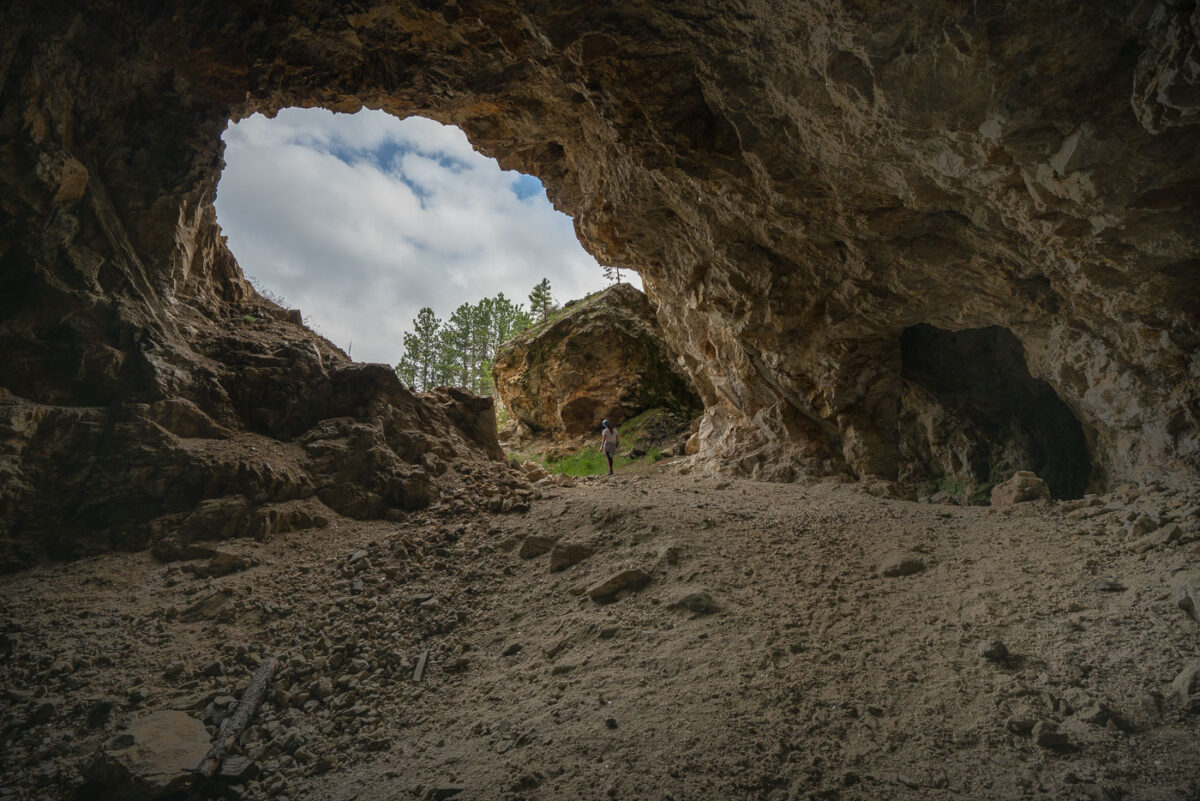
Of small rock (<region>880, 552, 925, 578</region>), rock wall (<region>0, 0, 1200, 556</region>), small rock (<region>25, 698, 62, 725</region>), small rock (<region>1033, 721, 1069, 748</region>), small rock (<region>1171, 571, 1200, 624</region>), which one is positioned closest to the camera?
small rock (<region>1033, 721, 1069, 748</region>)

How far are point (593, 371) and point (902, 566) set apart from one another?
14871 mm

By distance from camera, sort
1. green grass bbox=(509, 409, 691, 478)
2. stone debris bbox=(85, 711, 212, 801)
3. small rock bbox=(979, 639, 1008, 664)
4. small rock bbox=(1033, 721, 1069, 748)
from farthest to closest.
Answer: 1. green grass bbox=(509, 409, 691, 478)
2. small rock bbox=(979, 639, 1008, 664)
3. stone debris bbox=(85, 711, 212, 801)
4. small rock bbox=(1033, 721, 1069, 748)

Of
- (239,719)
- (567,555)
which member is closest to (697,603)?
(567,555)

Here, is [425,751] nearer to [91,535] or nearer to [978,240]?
[91,535]

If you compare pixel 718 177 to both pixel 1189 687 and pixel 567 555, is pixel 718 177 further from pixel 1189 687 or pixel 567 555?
pixel 1189 687

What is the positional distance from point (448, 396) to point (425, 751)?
7132mm

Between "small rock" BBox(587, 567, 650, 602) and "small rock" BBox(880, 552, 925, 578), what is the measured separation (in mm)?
2141

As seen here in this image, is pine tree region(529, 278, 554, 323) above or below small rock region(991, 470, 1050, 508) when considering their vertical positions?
above

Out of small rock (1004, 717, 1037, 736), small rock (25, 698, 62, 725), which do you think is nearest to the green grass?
small rock (25, 698, 62, 725)

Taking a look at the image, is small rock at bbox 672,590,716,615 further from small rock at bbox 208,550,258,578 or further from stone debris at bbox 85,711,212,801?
small rock at bbox 208,550,258,578

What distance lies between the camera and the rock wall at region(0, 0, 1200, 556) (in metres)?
3.96

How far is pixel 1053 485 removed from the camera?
8.35 m

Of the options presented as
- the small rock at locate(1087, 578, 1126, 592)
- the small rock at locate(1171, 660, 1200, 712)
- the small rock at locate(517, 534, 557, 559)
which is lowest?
the small rock at locate(1171, 660, 1200, 712)

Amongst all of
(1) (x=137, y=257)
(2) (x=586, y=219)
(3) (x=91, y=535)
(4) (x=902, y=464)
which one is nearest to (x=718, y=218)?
(2) (x=586, y=219)
